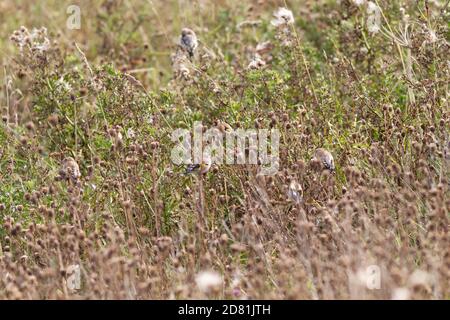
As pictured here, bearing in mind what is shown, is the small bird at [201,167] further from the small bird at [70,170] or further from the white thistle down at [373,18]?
the white thistle down at [373,18]

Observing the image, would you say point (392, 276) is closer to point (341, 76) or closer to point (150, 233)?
point (150, 233)

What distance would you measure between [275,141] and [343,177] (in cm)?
38

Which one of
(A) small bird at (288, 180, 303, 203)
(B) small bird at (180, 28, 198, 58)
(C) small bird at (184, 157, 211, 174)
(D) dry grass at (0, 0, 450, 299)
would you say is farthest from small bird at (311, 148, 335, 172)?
(B) small bird at (180, 28, 198, 58)

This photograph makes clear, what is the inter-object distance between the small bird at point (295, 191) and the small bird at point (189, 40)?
4.74ft

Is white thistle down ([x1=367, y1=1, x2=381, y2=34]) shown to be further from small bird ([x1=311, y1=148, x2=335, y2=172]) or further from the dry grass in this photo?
small bird ([x1=311, y1=148, x2=335, y2=172])

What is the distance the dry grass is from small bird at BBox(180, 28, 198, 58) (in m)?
0.11

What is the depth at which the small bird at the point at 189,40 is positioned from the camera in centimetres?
512

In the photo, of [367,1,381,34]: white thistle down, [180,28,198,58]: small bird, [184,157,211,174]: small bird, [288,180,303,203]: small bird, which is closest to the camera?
[288,180,303,203]: small bird

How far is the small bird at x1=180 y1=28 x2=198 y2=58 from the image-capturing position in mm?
5117

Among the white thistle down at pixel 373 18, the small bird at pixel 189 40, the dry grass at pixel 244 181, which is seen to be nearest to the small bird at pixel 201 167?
the dry grass at pixel 244 181

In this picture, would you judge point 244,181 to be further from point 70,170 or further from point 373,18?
point 373,18
